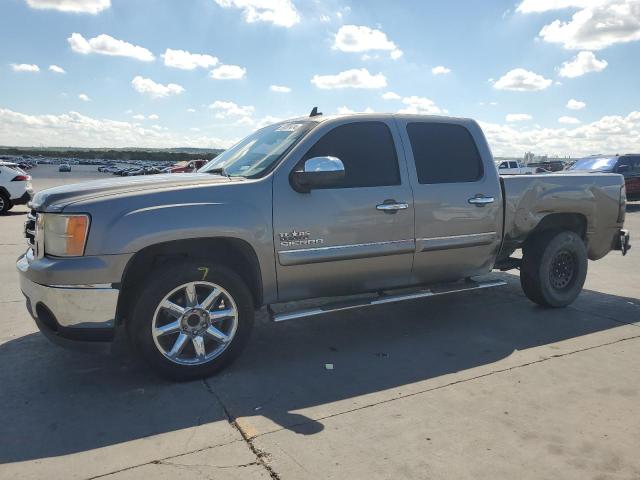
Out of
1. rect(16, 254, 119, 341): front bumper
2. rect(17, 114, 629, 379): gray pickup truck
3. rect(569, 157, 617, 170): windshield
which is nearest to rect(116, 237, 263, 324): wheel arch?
rect(17, 114, 629, 379): gray pickup truck

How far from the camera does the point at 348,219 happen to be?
14.3ft

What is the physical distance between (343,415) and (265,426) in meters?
0.49

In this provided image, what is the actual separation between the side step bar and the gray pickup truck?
0.02 meters

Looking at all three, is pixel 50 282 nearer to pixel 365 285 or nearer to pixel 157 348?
pixel 157 348

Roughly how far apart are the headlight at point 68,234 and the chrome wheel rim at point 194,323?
0.65m

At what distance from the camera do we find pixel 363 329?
515cm

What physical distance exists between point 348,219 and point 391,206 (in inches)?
16.7

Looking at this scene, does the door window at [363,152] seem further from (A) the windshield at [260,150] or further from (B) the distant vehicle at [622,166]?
(B) the distant vehicle at [622,166]

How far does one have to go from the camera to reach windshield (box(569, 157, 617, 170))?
18.5 m

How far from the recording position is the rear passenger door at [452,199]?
4.80m

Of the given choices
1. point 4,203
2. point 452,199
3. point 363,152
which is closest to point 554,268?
point 452,199

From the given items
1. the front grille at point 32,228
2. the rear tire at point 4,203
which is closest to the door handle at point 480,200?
the front grille at point 32,228

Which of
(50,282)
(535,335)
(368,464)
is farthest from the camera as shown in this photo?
(535,335)

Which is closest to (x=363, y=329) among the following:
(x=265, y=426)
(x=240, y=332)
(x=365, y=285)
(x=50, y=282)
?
(x=365, y=285)
